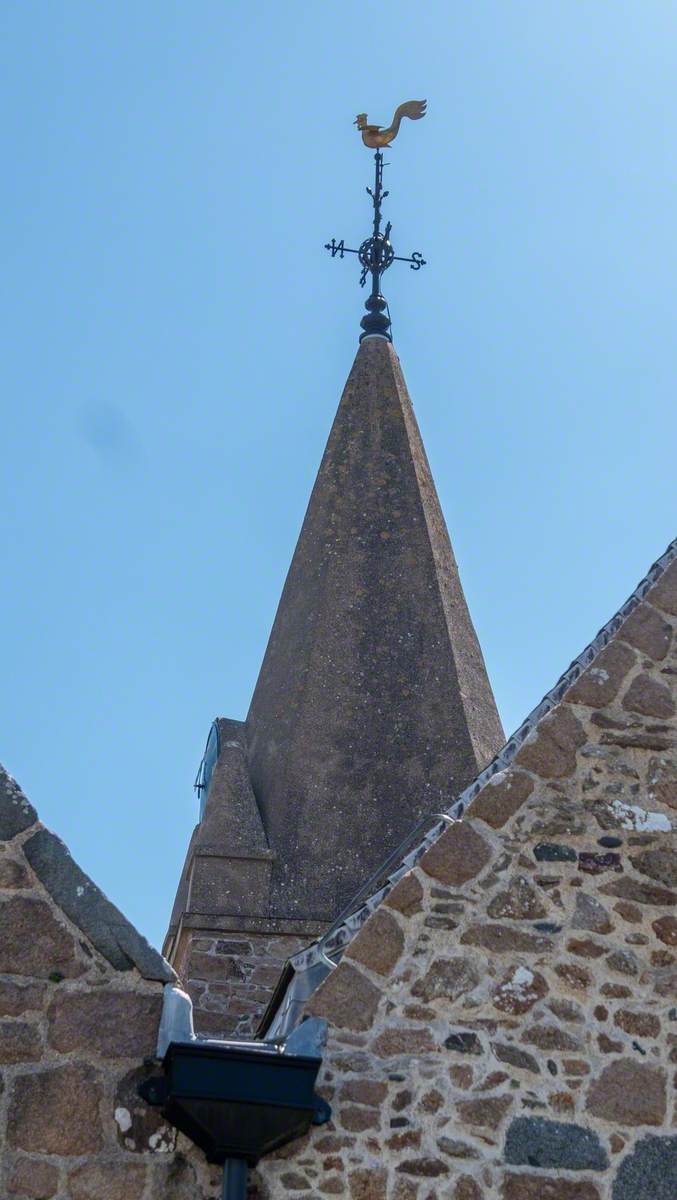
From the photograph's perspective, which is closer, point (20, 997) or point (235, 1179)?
point (235, 1179)

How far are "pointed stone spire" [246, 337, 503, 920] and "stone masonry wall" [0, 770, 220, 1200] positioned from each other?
179 inches

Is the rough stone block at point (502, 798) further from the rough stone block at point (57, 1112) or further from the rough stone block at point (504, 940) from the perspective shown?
the rough stone block at point (57, 1112)

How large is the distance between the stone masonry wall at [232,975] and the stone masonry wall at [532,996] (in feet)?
13.0

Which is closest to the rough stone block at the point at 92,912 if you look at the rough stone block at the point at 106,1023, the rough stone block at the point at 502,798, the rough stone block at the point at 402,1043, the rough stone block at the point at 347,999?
the rough stone block at the point at 106,1023

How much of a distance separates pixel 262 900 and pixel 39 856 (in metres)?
4.62

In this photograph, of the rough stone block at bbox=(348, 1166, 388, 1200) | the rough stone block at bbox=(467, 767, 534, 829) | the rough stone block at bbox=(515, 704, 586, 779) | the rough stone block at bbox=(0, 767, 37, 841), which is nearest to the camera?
the rough stone block at bbox=(348, 1166, 388, 1200)

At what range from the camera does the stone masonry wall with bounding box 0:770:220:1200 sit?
6.14 meters

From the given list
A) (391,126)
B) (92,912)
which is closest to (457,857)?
(92,912)

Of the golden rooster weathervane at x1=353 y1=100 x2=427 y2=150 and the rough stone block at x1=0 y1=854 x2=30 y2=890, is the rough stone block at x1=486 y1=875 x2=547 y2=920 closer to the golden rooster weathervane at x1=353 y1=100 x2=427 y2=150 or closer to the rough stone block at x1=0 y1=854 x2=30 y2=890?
the rough stone block at x1=0 y1=854 x2=30 y2=890

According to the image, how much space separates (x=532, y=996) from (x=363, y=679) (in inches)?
220

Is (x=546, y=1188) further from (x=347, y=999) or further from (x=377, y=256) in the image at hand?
(x=377, y=256)

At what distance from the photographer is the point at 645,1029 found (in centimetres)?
661

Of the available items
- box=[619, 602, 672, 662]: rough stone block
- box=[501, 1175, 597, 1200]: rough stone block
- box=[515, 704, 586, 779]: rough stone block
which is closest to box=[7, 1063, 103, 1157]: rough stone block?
box=[501, 1175, 597, 1200]: rough stone block

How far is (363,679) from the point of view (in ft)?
39.7
